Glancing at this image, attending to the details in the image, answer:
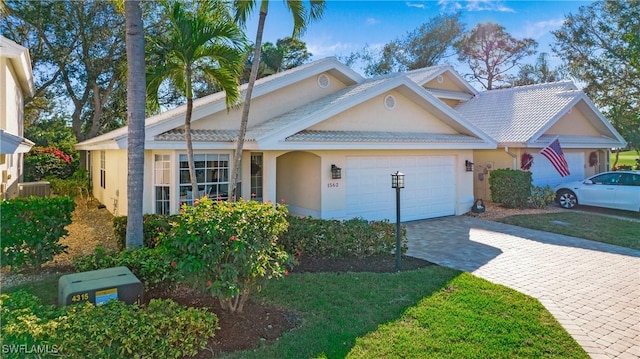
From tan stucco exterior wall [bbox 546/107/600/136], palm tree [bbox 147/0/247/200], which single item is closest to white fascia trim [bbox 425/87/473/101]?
tan stucco exterior wall [bbox 546/107/600/136]

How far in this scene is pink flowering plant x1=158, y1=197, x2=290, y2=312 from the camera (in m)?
4.98

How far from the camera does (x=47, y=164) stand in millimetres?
23547

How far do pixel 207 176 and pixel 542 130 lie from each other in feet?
45.9

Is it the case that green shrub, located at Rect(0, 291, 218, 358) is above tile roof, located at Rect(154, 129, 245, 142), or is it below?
below

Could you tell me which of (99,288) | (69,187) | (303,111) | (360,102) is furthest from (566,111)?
(69,187)

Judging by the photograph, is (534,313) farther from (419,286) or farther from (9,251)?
(9,251)

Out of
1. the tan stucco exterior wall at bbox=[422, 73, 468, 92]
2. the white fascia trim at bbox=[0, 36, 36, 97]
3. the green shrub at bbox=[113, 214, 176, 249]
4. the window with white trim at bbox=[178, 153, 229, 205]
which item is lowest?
the green shrub at bbox=[113, 214, 176, 249]

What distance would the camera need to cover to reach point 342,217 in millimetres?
12406

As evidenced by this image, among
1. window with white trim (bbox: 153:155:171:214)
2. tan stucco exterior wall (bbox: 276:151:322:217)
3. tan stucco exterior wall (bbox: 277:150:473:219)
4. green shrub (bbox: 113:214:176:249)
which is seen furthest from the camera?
tan stucco exterior wall (bbox: 276:151:322:217)

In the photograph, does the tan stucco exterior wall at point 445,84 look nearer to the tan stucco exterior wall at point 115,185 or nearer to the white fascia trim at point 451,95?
the white fascia trim at point 451,95

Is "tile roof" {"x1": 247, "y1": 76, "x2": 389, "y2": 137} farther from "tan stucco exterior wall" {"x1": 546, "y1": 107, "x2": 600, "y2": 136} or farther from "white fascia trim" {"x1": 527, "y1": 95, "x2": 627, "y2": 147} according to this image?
"tan stucco exterior wall" {"x1": 546, "y1": 107, "x2": 600, "y2": 136}

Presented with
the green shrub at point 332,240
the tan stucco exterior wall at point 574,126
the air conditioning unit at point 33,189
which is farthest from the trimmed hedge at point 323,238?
the tan stucco exterior wall at point 574,126

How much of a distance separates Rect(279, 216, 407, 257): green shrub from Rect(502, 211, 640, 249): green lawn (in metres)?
6.56

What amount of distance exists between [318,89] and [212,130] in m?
4.63
